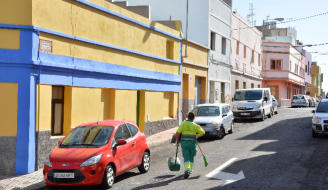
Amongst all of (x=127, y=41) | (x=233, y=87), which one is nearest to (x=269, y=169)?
(x=127, y=41)

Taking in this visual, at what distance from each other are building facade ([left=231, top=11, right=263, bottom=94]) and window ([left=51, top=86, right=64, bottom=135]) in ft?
79.2

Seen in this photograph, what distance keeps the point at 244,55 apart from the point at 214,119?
23331 millimetres

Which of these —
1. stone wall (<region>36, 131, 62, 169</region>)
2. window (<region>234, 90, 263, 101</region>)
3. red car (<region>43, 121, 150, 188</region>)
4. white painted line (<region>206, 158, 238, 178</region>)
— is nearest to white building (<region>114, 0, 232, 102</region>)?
window (<region>234, 90, 263, 101</region>)

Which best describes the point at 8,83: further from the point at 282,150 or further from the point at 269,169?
the point at 282,150

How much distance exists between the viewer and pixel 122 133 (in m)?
11.8

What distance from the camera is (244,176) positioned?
11.7 meters

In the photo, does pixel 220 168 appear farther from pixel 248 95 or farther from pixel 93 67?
pixel 248 95

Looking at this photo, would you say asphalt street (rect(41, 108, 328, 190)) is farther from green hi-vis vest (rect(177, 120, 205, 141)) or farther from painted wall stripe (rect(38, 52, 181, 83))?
painted wall stripe (rect(38, 52, 181, 83))

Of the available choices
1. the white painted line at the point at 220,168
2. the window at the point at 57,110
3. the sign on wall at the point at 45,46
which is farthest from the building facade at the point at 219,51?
the sign on wall at the point at 45,46

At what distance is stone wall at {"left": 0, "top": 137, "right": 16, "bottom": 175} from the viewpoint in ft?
42.3

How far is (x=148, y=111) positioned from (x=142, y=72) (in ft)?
7.02

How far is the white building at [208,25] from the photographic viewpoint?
3072cm

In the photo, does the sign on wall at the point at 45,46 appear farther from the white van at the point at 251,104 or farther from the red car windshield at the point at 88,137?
→ the white van at the point at 251,104

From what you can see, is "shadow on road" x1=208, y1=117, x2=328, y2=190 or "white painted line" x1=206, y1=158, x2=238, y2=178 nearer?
"shadow on road" x1=208, y1=117, x2=328, y2=190
